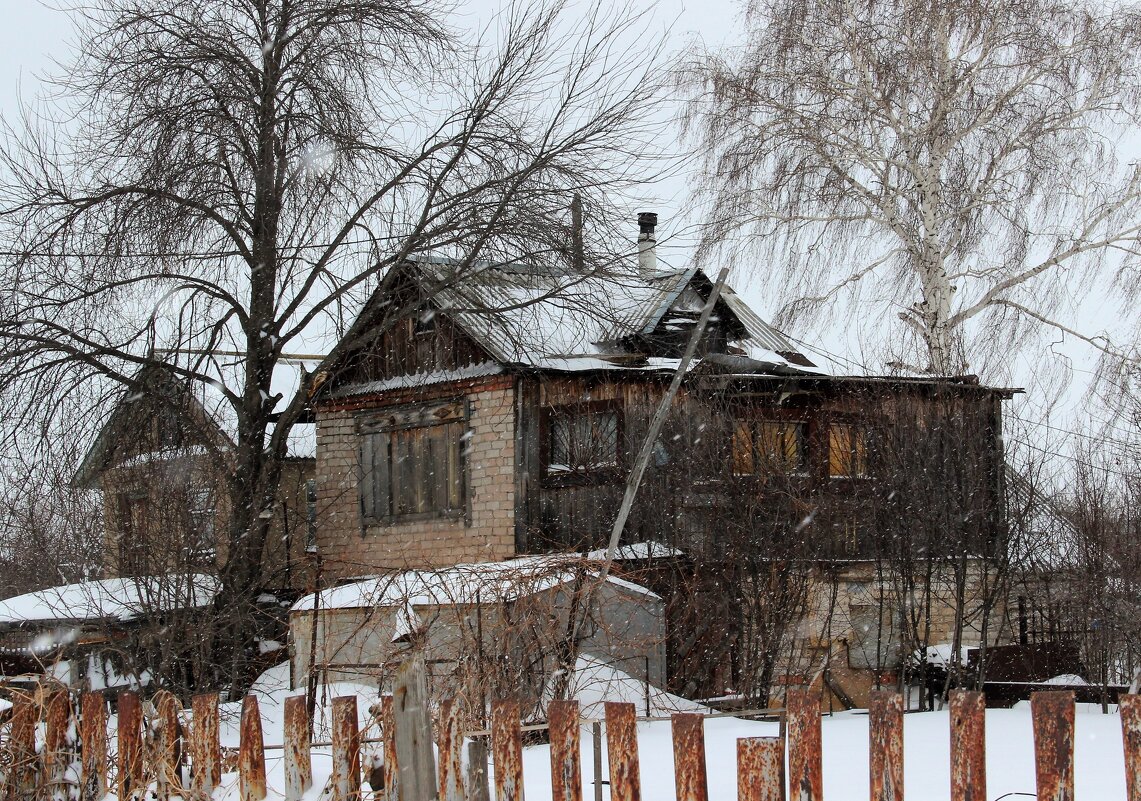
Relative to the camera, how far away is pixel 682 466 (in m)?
13.2

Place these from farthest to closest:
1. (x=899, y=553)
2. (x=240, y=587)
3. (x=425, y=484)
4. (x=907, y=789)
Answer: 1. (x=425, y=484)
2. (x=240, y=587)
3. (x=899, y=553)
4. (x=907, y=789)

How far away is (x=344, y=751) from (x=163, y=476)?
31.9 ft

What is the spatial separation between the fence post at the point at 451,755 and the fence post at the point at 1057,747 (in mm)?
1648

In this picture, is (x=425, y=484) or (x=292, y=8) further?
(x=425, y=484)

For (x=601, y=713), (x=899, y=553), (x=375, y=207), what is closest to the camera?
(x=601, y=713)

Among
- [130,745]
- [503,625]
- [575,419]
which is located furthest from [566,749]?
[575,419]

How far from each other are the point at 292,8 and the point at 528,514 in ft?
22.0

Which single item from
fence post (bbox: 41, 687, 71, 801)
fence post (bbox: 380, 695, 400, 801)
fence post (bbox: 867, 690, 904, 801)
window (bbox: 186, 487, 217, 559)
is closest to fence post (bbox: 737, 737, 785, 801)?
→ fence post (bbox: 867, 690, 904, 801)

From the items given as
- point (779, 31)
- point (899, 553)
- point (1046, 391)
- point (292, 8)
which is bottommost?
point (899, 553)

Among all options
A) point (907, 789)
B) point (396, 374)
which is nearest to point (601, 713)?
point (907, 789)

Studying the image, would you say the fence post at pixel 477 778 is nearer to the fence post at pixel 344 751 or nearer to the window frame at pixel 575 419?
the fence post at pixel 344 751

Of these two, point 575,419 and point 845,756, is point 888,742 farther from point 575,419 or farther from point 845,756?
point 575,419

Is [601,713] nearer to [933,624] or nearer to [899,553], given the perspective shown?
[899,553]

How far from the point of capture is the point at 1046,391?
20641mm
